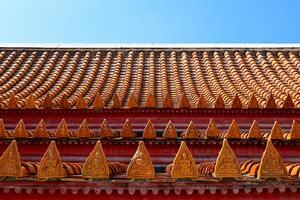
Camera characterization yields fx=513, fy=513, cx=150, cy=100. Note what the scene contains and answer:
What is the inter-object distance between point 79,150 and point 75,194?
294cm

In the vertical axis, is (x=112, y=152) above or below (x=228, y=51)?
below

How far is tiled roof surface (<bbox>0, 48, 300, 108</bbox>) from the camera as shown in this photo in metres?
10.5

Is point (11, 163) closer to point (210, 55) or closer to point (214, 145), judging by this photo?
point (214, 145)

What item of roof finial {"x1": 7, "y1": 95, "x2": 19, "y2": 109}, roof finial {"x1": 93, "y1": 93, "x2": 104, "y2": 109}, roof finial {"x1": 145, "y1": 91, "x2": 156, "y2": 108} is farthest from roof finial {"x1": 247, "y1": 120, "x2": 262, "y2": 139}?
roof finial {"x1": 7, "y1": 95, "x2": 19, "y2": 109}

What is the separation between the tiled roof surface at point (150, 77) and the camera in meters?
10.5

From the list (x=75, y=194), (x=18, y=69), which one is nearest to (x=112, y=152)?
(x=75, y=194)

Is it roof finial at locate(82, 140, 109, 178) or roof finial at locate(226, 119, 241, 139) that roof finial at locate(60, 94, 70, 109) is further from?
roof finial at locate(82, 140, 109, 178)

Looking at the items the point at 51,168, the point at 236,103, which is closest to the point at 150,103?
the point at 236,103

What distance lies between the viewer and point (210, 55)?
51.3 ft

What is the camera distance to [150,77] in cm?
1330

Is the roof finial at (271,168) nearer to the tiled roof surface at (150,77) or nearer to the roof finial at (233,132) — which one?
the roof finial at (233,132)

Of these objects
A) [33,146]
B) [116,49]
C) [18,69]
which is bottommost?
[33,146]

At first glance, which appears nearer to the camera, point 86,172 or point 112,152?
point 86,172

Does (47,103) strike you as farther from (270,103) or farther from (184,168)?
(184,168)
